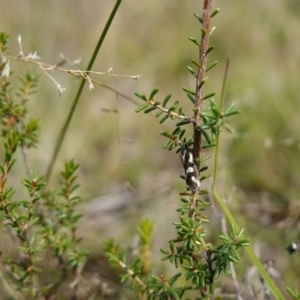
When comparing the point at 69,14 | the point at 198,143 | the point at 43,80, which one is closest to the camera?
the point at 198,143

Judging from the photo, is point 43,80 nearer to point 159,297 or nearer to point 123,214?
point 123,214

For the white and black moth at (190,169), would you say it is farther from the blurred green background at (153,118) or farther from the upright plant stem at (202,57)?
the blurred green background at (153,118)

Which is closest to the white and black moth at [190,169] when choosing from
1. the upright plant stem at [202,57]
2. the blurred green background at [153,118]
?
the upright plant stem at [202,57]

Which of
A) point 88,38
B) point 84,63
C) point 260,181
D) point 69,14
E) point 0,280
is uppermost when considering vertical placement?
point 69,14

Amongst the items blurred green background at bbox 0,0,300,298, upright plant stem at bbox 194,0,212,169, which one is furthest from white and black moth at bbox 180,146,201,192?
blurred green background at bbox 0,0,300,298

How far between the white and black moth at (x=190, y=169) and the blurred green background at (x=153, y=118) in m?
0.36

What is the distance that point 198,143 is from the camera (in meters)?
0.75

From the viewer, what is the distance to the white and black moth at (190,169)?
75 centimetres

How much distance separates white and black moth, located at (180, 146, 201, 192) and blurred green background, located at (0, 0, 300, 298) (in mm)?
358

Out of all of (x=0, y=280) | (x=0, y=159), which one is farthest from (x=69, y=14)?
(x=0, y=280)

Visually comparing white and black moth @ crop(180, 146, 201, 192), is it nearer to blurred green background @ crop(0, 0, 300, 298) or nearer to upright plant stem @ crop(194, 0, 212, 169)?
upright plant stem @ crop(194, 0, 212, 169)

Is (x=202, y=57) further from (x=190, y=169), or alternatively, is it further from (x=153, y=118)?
(x=153, y=118)

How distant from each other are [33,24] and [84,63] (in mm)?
484

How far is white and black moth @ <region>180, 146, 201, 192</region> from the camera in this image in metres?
0.75
